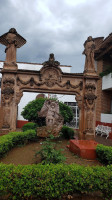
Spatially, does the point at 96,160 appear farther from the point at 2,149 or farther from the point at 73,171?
the point at 2,149

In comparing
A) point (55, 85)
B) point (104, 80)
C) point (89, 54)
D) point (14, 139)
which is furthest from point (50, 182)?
point (104, 80)

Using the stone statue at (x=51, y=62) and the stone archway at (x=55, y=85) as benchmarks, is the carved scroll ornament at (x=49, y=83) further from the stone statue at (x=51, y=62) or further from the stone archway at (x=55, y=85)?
the stone statue at (x=51, y=62)

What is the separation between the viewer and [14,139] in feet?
21.7

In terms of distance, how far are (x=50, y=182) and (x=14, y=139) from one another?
4.12 metres

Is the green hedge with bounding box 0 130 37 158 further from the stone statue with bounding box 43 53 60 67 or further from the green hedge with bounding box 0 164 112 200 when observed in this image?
the stone statue with bounding box 43 53 60 67

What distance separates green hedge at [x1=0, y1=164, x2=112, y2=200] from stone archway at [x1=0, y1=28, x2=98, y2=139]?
216 inches

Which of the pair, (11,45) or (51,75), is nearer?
(11,45)

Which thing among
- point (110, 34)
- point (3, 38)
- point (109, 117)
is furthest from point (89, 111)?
point (110, 34)

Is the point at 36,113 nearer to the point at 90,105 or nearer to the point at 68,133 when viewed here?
the point at 68,133

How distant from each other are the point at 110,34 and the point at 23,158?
12643 mm

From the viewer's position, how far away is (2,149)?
5070mm

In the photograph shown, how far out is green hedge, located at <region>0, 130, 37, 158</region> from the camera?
5398 mm

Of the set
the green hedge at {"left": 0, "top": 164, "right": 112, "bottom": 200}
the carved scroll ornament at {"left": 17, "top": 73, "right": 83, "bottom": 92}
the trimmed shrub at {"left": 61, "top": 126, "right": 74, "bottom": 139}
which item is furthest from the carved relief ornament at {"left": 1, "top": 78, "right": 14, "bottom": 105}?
the green hedge at {"left": 0, "top": 164, "right": 112, "bottom": 200}

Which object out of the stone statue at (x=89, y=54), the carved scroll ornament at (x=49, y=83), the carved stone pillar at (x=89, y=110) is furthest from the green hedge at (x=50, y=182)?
the stone statue at (x=89, y=54)
